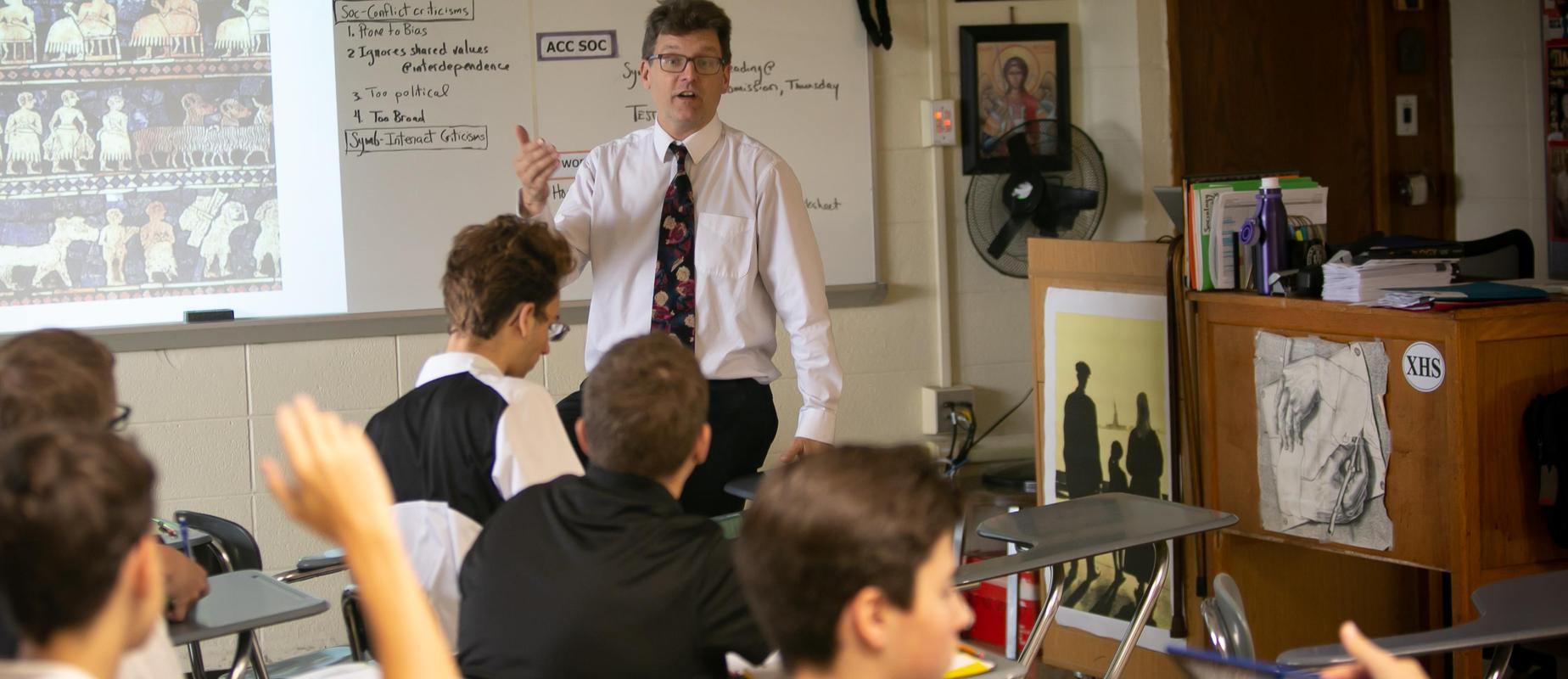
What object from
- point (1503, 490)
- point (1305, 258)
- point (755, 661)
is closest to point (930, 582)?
point (755, 661)

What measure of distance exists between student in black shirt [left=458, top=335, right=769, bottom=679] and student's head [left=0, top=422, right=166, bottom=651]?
0.66m

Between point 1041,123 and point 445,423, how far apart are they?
2865mm

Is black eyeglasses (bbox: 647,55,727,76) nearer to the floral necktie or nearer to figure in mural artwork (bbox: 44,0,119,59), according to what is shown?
the floral necktie

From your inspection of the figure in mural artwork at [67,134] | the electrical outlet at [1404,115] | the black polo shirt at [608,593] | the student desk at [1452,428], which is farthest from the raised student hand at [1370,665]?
the electrical outlet at [1404,115]

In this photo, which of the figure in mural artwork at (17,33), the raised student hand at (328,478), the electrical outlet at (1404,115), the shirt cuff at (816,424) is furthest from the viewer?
the electrical outlet at (1404,115)

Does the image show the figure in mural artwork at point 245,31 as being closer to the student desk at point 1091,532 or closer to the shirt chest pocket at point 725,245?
the shirt chest pocket at point 725,245

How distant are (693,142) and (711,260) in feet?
0.86

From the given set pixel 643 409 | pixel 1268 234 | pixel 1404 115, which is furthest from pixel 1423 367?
pixel 1404 115

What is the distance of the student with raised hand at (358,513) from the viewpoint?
2.89 ft

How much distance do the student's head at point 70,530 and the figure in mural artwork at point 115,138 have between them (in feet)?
10.2

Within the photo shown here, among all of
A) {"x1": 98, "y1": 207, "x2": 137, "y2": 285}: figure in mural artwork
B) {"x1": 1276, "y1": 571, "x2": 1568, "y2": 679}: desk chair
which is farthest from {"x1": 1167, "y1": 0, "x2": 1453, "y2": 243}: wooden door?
{"x1": 98, "y1": 207, "x2": 137, "y2": 285}: figure in mural artwork

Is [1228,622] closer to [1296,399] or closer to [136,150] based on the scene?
[1296,399]

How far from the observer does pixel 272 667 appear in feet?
9.32

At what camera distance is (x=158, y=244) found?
3.89m
